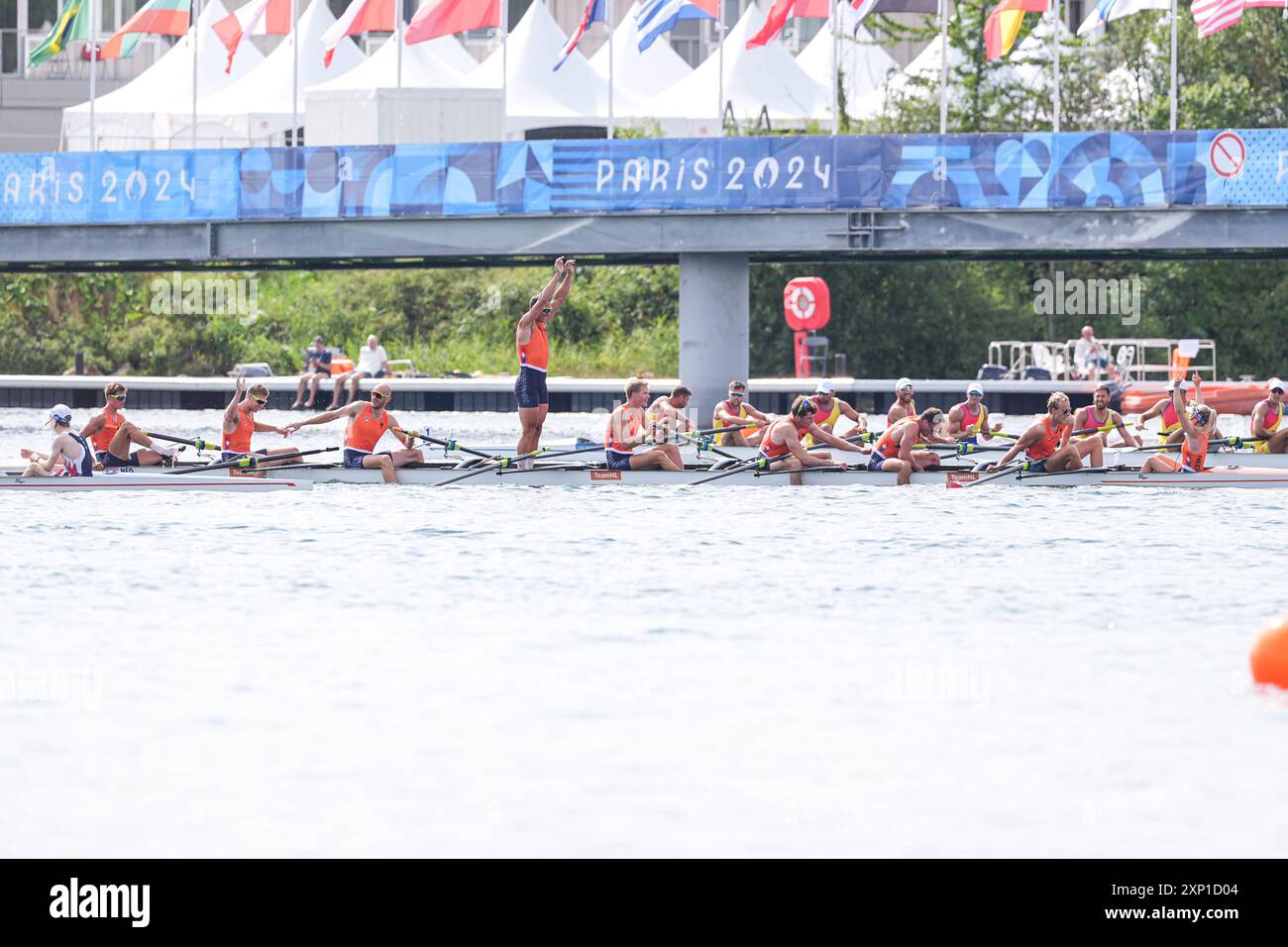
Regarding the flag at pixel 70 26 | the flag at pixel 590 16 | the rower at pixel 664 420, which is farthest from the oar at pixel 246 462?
the flag at pixel 70 26

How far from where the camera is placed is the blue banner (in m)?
38.8

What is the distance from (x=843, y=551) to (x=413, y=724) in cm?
925

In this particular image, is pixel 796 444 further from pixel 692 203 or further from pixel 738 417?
pixel 692 203

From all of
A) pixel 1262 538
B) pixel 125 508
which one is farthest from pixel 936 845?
pixel 125 508

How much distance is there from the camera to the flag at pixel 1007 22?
4016 centimetres

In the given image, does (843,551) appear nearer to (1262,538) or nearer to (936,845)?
(1262,538)

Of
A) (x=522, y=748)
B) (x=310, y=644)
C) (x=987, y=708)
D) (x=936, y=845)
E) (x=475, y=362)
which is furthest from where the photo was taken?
(x=475, y=362)

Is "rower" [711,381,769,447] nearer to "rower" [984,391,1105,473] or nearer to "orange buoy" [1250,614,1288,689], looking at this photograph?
"rower" [984,391,1105,473]

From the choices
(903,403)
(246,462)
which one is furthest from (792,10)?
(246,462)

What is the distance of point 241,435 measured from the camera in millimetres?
27047

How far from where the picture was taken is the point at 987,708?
13.5 meters

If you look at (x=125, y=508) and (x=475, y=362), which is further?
(x=475, y=362)

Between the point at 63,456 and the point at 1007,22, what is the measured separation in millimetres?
21886

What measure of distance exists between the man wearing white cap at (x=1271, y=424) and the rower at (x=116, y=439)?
46.9 feet
